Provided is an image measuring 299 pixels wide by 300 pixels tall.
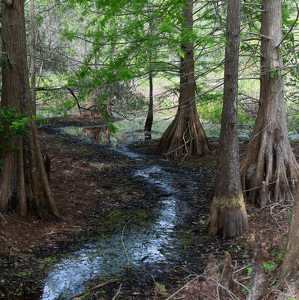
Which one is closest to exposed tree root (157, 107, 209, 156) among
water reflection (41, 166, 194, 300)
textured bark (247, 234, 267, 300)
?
water reflection (41, 166, 194, 300)

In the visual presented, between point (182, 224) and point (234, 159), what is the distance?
1.77 metres

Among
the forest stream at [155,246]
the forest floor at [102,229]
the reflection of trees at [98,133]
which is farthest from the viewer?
the reflection of trees at [98,133]

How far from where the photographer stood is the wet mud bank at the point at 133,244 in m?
4.59

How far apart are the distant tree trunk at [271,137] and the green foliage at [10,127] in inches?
194

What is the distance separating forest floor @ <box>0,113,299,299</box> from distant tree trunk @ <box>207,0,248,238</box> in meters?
0.29

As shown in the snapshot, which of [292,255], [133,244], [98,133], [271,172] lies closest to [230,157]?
[271,172]

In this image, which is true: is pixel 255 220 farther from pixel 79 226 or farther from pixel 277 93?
pixel 79 226

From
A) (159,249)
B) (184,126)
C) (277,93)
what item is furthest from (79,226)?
(184,126)

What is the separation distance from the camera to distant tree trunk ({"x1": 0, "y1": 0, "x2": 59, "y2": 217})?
5.95 metres

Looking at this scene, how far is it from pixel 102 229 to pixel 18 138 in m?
2.32

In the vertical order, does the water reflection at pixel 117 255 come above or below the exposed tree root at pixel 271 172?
below

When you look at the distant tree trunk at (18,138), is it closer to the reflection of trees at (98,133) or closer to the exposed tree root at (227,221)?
the exposed tree root at (227,221)

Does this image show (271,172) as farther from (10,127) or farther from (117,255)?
(10,127)

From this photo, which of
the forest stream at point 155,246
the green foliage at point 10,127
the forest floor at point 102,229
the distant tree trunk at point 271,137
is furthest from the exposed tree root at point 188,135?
the green foliage at point 10,127
